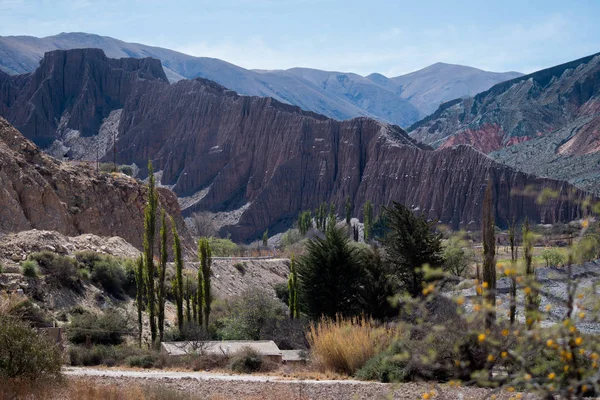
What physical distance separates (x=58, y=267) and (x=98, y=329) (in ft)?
21.2

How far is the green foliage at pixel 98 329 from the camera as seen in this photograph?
86.7 ft

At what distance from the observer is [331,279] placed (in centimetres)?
2689

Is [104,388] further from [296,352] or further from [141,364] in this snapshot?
[296,352]

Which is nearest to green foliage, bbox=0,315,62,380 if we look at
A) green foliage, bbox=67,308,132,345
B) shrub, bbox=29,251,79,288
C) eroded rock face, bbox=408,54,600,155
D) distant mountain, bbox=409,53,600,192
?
green foliage, bbox=67,308,132,345

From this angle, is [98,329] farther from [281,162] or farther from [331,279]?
→ [281,162]

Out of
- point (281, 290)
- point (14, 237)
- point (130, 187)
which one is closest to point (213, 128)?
point (130, 187)

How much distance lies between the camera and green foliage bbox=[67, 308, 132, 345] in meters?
→ 26.4

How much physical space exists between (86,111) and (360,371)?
142 m

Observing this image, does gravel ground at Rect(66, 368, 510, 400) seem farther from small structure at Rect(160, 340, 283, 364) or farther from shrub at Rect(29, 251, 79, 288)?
shrub at Rect(29, 251, 79, 288)

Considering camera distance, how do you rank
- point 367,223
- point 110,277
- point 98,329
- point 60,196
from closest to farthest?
point 98,329 < point 110,277 < point 60,196 < point 367,223

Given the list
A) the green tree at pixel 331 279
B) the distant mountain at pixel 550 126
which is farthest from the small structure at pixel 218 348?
the distant mountain at pixel 550 126

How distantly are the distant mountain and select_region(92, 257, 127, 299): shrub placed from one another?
95882 mm

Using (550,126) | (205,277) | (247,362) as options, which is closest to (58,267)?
(205,277)

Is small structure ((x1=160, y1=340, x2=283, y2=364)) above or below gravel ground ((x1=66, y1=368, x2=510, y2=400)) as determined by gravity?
below
